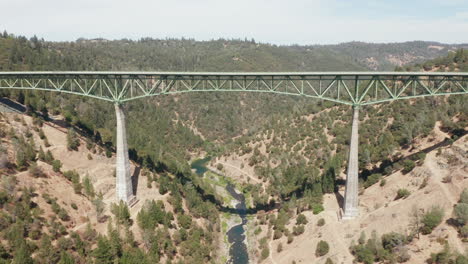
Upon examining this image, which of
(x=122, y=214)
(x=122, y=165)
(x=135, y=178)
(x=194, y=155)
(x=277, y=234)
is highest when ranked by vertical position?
(x=122, y=165)

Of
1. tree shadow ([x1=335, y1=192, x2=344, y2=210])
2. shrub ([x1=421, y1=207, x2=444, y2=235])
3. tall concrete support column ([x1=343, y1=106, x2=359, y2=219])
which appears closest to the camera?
shrub ([x1=421, y1=207, x2=444, y2=235])

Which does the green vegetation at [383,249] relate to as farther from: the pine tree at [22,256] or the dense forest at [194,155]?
the pine tree at [22,256]

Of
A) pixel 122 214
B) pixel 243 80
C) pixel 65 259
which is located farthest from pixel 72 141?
pixel 243 80

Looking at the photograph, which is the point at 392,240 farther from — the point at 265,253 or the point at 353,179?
the point at 265,253

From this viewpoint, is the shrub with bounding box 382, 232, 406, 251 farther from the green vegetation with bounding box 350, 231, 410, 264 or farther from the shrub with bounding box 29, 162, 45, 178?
the shrub with bounding box 29, 162, 45, 178

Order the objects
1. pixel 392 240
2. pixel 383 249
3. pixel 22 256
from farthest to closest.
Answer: pixel 392 240 → pixel 383 249 → pixel 22 256

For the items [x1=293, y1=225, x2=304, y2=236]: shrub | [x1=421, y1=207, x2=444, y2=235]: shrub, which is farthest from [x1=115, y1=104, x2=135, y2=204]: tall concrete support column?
[x1=421, y1=207, x2=444, y2=235]: shrub

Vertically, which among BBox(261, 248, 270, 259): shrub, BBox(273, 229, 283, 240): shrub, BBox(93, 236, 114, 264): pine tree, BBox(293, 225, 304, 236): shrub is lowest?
BBox(261, 248, 270, 259): shrub
